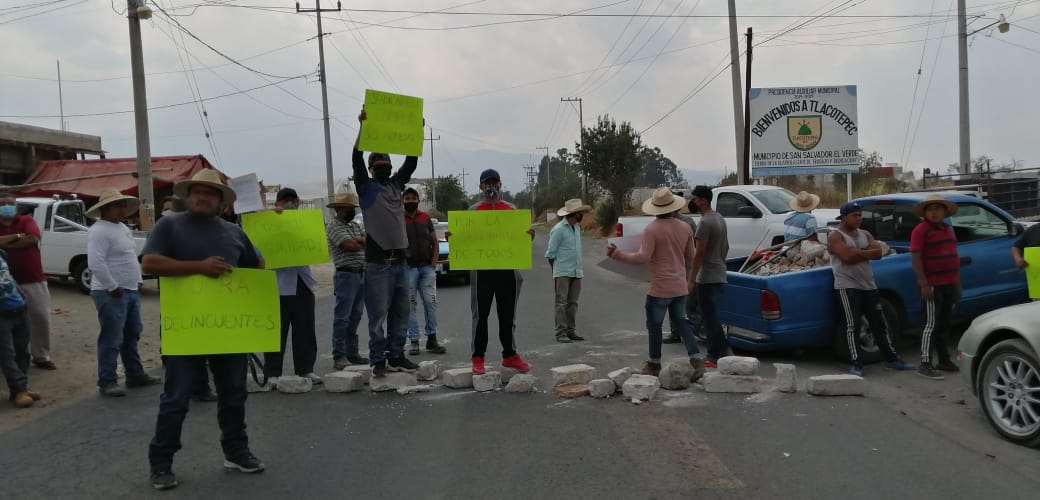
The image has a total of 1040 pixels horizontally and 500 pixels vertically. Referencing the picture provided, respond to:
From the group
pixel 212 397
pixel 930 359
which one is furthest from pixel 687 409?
pixel 212 397

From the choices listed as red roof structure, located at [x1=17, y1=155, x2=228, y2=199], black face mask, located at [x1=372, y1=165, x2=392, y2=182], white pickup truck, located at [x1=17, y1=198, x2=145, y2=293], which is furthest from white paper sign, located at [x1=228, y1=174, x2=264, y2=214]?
red roof structure, located at [x1=17, y1=155, x2=228, y2=199]

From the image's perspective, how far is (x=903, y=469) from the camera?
4383mm

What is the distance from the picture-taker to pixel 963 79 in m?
25.0

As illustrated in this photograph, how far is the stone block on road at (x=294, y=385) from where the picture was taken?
668 cm

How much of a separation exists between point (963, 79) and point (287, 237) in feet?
84.6

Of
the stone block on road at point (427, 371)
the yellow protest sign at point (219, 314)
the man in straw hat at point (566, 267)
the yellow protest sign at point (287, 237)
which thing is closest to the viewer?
the yellow protest sign at point (219, 314)

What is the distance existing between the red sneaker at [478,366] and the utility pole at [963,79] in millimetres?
24278

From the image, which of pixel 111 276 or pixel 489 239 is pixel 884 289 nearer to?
pixel 489 239

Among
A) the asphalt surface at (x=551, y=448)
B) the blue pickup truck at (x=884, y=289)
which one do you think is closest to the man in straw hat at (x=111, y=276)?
the asphalt surface at (x=551, y=448)

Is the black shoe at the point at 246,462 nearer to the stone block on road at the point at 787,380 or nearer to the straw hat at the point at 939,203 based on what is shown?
the stone block on road at the point at 787,380

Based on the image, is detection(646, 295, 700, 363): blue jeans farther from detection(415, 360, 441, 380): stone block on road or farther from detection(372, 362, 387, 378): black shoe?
detection(372, 362, 387, 378): black shoe

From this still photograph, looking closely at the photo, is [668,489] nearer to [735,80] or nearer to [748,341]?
[748,341]

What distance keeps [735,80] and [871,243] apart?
16468 millimetres

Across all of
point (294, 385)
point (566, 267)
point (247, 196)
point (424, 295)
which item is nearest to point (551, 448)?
point (294, 385)
